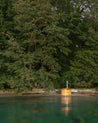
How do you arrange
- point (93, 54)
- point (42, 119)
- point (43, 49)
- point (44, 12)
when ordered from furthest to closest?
point (93, 54), point (43, 49), point (44, 12), point (42, 119)

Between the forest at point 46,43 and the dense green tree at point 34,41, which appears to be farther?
the forest at point 46,43

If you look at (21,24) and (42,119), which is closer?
(42,119)

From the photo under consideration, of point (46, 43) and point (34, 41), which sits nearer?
point (34, 41)

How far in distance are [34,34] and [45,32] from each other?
1.00 metres

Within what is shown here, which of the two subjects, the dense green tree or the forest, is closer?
the dense green tree

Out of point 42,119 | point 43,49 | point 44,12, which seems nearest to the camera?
point 42,119

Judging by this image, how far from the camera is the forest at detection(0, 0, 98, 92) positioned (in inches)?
714

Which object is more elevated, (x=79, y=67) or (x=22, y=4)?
(x=22, y=4)

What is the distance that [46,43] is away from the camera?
19.8 meters

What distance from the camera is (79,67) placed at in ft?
68.6

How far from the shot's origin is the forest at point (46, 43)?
18.1 m

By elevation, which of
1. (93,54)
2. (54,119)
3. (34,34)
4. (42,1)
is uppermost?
(42,1)

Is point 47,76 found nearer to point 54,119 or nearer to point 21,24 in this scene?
point 21,24

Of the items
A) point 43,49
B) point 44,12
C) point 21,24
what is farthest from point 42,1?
point 43,49
